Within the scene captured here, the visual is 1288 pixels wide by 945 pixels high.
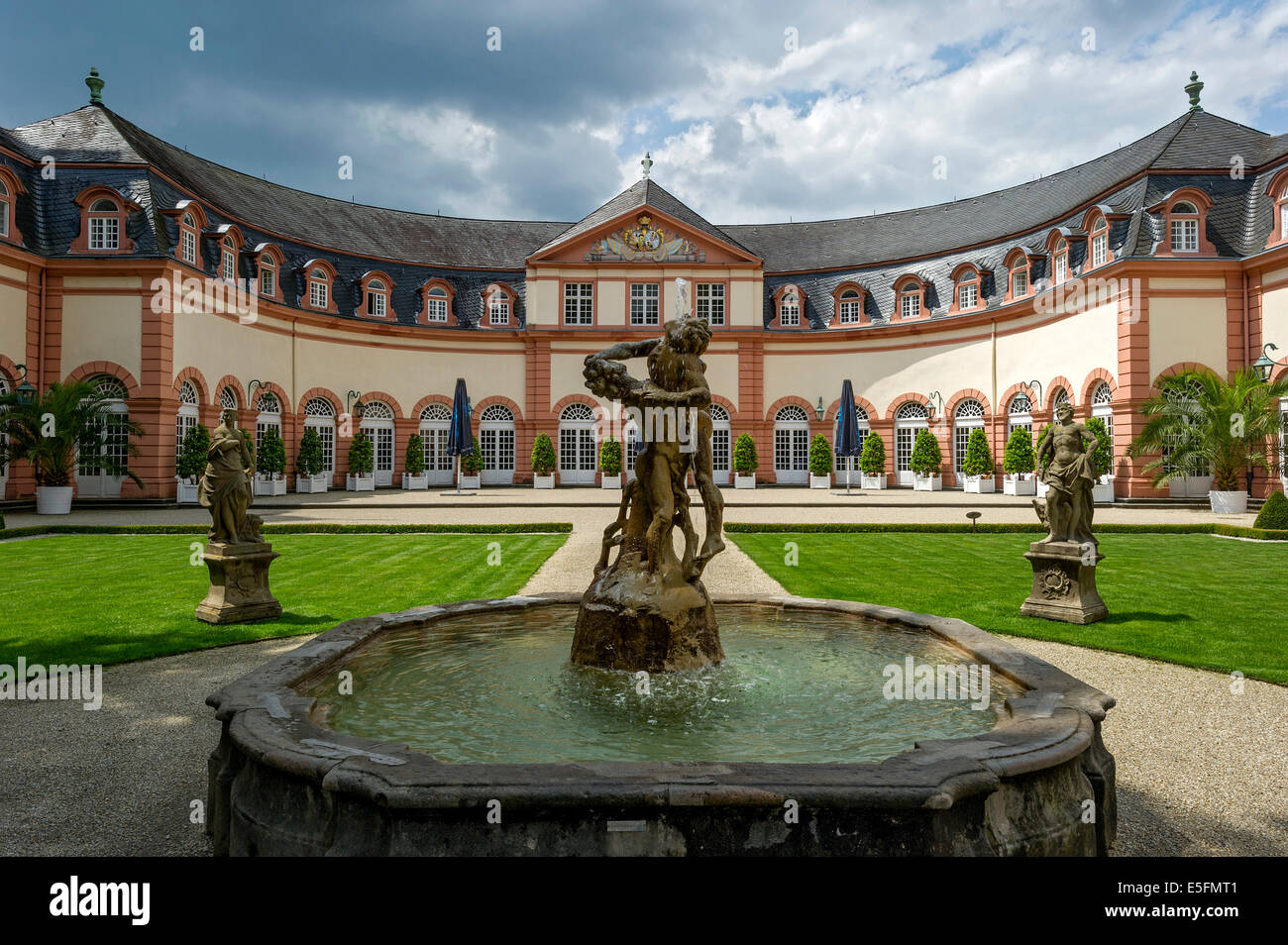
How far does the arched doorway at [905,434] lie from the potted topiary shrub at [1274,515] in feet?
57.2

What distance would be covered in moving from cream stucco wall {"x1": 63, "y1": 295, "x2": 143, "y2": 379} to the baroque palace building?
7cm

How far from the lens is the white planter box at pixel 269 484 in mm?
27562

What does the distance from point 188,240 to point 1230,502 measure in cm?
3193

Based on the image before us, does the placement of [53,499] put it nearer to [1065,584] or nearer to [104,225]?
[104,225]

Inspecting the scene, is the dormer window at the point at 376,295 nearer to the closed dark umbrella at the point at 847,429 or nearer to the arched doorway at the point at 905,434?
the closed dark umbrella at the point at 847,429

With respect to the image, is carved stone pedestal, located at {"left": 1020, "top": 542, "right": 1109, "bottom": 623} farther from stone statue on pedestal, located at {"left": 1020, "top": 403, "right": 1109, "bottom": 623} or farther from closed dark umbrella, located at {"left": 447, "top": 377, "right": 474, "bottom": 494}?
closed dark umbrella, located at {"left": 447, "top": 377, "right": 474, "bottom": 494}

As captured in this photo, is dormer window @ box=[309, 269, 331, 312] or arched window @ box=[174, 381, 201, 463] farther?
dormer window @ box=[309, 269, 331, 312]

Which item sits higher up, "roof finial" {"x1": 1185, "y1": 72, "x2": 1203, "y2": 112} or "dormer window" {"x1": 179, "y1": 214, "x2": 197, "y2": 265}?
"roof finial" {"x1": 1185, "y1": 72, "x2": 1203, "y2": 112}

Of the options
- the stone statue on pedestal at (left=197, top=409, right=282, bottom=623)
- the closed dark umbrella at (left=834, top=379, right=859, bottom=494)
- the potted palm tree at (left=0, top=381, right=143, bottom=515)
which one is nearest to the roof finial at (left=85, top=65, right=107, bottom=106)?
the potted palm tree at (left=0, top=381, right=143, bottom=515)

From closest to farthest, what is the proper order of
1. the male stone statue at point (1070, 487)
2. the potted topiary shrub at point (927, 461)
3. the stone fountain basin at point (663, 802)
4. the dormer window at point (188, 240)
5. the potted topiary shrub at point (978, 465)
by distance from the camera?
the stone fountain basin at point (663, 802), the male stone statue at point (1070, 487), the dormer window at point (188, 240), the potted topiary shrub at point (978, 465), the potted topiary shrub at point (927, 461)

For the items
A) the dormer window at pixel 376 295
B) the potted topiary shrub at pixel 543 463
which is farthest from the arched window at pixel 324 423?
the potted topiary shrub at pixel 543 463

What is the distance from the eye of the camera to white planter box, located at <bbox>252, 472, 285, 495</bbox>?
27562 millimetres

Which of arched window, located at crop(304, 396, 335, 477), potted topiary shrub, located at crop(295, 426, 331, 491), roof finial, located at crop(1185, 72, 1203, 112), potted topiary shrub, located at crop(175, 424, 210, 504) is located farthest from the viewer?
arched window, located at crop(304, 396, 335, 477)

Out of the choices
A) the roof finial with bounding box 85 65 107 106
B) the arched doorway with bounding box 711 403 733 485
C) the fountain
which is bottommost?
the fountain
